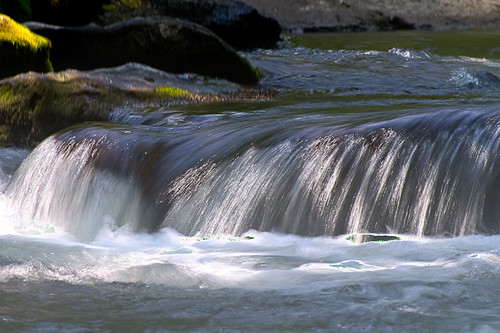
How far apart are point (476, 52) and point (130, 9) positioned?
6339 millimetres

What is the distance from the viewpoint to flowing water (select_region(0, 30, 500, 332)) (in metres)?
2.62

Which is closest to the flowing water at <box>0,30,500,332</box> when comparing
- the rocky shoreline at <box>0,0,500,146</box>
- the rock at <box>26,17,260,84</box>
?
the rocky shoreline at <box>0,0,500,146</box>

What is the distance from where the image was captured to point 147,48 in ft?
28.9

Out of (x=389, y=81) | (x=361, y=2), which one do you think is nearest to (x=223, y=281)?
(x=389, y=81)

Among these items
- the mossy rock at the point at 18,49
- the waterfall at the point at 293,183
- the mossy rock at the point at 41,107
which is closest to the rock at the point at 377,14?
the mossy rock at the point at 18,49

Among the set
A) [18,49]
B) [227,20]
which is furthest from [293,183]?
[227,20]

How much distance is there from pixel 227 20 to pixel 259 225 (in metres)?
11.3

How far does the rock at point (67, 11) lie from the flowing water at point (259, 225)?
8.27 meters

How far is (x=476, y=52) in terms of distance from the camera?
12500 mm

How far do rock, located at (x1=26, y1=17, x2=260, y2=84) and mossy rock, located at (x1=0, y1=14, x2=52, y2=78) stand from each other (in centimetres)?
99

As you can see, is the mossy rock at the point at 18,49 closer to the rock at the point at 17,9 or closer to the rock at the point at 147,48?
the rock at the point at 147,48

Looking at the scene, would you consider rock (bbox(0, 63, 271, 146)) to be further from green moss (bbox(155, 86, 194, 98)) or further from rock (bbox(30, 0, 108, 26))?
rock (bbox(30, 0, 108, 26))

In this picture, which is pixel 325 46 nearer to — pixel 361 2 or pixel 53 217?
pixel 361 2

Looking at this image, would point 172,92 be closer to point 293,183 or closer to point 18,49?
point 18,49
